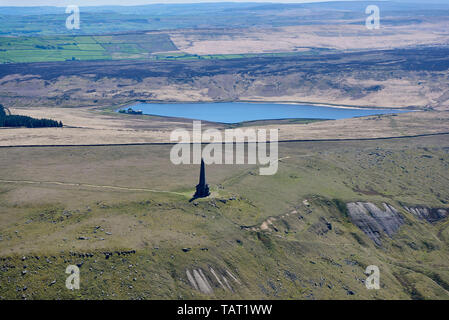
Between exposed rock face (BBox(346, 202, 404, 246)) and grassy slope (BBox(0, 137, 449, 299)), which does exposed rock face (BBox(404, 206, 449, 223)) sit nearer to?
grassy slope (BBox(0, 137, 449, 299))

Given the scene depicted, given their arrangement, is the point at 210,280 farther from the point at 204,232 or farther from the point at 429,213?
the point at 429,213

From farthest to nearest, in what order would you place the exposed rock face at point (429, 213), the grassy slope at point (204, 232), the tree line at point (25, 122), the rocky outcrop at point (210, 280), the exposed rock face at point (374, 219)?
the tree line at point (25, 122)
the exposed rock face at point (429, 213)
the exposed rock face at point (374, 219)
the rocky outcrop at point (210, 280)
the grassy slope at point (204, 232)

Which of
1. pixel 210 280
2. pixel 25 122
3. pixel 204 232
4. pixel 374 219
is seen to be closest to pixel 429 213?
pixel 374 219

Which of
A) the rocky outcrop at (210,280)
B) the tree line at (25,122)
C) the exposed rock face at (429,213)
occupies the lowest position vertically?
the exposed rock face at (429,213)

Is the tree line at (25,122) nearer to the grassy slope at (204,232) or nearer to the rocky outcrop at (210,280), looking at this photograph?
the grassy slope at (204,232)

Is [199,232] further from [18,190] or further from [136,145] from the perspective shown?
[136,145]

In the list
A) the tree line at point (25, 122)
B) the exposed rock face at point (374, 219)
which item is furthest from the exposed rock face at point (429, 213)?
the tree line at point (25, 122)

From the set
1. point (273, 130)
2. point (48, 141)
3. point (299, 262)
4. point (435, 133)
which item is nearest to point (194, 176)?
point (299, 262)

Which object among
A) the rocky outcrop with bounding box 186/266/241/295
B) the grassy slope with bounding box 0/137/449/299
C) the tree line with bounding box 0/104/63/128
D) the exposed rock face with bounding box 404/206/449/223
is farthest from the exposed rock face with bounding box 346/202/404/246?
the tree line with bounding box 0/104/63/128
